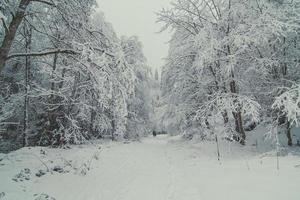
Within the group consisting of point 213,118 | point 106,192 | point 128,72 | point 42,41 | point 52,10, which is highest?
point 42,41

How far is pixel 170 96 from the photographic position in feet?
64.7

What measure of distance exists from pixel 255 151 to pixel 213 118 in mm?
2817

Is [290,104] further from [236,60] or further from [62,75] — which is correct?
[62,75]

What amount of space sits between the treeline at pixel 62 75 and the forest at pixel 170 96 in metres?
0.06

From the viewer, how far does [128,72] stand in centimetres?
696

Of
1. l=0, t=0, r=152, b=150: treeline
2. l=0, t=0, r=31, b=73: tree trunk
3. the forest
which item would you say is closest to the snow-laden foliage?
the forest

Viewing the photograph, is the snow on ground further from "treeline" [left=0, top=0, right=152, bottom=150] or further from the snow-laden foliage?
"treeline" [left=0, top=0, right=152, bottom=150]

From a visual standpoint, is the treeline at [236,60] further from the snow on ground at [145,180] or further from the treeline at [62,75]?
A: the treeline at [62,75]

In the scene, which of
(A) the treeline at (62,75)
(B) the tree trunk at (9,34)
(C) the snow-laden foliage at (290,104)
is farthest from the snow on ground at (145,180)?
(B) the tree trunk at (9,34)

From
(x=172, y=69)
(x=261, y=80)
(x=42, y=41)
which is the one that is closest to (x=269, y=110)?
(x=261, y=80)

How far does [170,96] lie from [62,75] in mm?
7655

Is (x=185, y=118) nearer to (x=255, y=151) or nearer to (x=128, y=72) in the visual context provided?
(x=255, y=151)

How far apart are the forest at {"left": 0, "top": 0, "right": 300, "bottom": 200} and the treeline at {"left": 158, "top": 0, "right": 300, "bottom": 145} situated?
0.20 ft

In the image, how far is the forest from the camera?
7.00m
